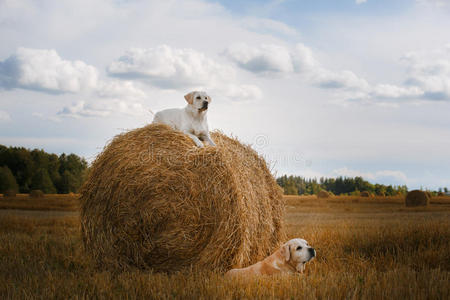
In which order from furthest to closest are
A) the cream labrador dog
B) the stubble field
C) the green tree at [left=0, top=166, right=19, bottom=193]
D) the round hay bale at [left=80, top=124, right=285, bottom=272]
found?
Result: the green tree at [left=0, top=166, right=19, bottom=193]
the round hay bale at [left=80, top=124, right=285, bottom=272]
the cream labrador dog
the stubble field

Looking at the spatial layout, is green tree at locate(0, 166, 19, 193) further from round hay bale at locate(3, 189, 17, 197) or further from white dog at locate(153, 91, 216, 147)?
white dog at locate(153, 91, 216, 147)

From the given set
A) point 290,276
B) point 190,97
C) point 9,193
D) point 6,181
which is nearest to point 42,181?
point 6,181

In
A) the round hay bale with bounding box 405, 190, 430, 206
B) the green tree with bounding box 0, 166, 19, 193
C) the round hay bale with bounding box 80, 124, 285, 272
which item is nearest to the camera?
the round hay bale with bounding box 80, 124, 285, 272

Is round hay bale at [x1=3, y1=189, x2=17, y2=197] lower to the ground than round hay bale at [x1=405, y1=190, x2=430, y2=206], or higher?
higher

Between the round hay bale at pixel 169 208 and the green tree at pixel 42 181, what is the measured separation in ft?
77.4

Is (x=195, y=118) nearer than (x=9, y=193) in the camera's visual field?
Yes

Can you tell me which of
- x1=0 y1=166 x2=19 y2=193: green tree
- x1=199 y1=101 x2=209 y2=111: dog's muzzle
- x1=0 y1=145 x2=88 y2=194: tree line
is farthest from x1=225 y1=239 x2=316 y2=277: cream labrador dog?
x1=0 y1=145 x2=88 y2=194: tree line

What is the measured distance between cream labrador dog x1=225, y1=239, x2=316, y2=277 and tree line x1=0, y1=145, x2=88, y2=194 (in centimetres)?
2409

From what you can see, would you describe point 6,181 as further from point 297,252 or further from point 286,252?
point 297,252

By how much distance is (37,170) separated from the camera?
28078 mm

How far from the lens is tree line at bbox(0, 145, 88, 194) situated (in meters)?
27.3

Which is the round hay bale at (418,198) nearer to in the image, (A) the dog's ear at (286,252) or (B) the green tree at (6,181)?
(A) the dog's ear at (286,252)

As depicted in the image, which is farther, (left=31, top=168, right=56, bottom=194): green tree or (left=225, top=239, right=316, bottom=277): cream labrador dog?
(left=31, top=168, right=56, bottom=194): green tree

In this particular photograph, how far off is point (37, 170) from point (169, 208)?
2615 centimetres
